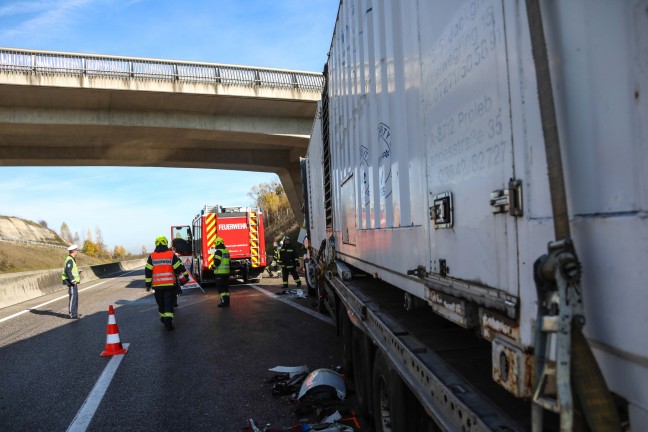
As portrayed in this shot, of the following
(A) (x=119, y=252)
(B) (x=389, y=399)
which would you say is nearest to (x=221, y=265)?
(B) (x=389, y=399)

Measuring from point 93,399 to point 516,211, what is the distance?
5210 millimetres

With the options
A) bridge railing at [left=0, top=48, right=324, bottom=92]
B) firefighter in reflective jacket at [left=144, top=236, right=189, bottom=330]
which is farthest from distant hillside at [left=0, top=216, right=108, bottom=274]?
firefighter in reflective jacket at [left=144, top=236, right=189, bottom=330]

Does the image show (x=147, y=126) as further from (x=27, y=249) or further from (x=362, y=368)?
(x=27, y=249)

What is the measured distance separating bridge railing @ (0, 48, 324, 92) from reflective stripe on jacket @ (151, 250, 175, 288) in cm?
1115

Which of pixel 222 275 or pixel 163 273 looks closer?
pixel 163 273

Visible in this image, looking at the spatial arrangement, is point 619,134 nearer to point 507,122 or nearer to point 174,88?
point 507,122

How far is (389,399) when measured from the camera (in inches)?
125

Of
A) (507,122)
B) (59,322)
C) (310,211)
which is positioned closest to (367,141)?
(507,122)

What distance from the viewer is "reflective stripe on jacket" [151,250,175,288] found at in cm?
973

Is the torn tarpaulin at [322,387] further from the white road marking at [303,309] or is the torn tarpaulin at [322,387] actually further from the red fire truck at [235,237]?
the red fire truck at [235,237]

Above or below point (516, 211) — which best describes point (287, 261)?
below

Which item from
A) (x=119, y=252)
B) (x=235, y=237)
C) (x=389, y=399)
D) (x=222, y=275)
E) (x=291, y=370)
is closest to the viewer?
(x=389, y=399)

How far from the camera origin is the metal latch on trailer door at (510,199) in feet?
5.78

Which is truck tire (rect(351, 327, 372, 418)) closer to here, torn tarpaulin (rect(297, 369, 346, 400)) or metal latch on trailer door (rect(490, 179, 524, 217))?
torn tarpaulin (rect(297, 369, 346, 400))
